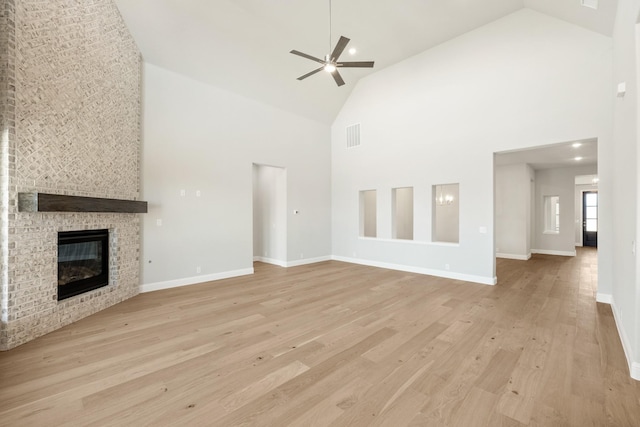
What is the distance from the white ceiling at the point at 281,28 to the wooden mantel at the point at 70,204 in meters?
2.74

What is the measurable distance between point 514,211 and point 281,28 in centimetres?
860

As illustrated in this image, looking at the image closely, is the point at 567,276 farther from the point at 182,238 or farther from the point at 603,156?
the point at 182,238

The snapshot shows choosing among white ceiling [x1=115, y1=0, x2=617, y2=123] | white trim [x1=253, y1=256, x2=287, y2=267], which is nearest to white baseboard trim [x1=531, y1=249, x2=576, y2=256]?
white ceiling [x1=115, y1=0, x2=617, y2=123]

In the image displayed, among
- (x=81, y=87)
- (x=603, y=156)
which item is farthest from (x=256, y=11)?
(x=603, y=156)

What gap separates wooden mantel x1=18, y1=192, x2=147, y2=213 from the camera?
2980 millimetres

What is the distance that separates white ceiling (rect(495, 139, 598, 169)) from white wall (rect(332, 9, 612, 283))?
138cm

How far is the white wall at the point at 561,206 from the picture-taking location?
9062mm

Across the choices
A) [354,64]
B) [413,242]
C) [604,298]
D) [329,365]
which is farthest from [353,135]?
[329,365]

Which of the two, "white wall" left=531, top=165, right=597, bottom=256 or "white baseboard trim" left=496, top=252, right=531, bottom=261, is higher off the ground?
"white wall" left=531, top=165, right=597, bottom=256

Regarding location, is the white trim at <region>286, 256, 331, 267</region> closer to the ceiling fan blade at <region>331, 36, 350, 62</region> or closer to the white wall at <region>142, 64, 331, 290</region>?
the white wall at <region>142, 64, 331, 290</region>

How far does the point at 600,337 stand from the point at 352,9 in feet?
19.8

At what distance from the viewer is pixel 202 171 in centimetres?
560

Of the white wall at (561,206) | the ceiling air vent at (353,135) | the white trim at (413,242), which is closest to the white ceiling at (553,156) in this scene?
the white wall at (561,206)

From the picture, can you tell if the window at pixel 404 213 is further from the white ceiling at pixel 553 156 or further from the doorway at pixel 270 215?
the doorway at pixel 270 215
